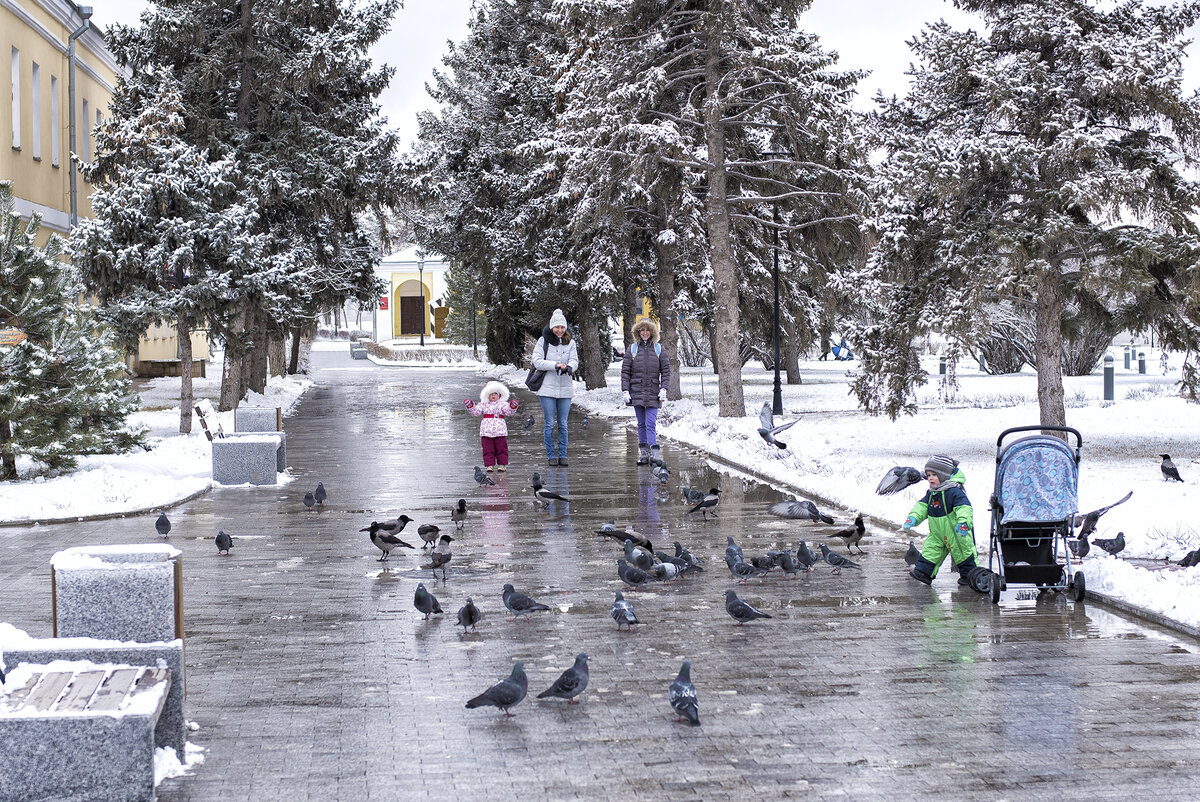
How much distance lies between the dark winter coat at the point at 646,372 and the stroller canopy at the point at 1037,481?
369 inches

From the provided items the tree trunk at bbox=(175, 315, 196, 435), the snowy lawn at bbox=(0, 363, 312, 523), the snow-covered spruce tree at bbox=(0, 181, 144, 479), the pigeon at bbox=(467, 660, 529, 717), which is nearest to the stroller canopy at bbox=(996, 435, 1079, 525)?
the pigeon at bbox=(467, 660, 529, 717)

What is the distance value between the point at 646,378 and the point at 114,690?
13628mm

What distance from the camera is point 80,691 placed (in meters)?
5.31

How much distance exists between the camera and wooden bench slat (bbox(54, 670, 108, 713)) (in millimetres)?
5098

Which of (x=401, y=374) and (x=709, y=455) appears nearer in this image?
(x=709, y=455)

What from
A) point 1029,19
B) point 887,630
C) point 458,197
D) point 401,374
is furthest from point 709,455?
point 401,374

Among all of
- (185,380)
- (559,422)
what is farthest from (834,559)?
(185,380)

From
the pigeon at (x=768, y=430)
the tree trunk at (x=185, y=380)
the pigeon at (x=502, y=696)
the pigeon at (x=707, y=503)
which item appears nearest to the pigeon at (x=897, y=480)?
the pigeon at (x=707, y=503)

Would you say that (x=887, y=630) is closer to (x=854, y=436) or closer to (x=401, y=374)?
(x=854, y=436)

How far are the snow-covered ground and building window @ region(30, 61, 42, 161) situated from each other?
14321 mm

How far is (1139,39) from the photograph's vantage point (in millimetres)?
18750

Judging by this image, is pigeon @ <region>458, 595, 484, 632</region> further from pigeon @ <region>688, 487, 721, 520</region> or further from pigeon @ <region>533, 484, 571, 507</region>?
pigeon @ <region>533, 484, 571, 507</region>

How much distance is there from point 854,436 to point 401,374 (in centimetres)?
3782

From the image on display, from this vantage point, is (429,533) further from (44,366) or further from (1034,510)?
(44,366)
